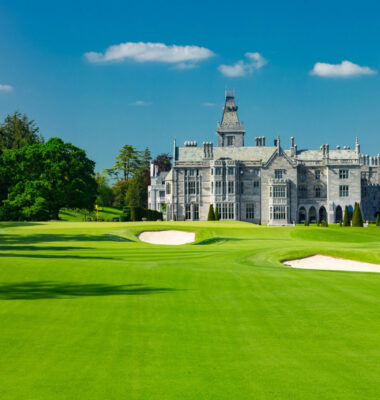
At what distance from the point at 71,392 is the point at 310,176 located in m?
100

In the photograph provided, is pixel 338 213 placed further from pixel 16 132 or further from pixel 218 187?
pixel 16 132

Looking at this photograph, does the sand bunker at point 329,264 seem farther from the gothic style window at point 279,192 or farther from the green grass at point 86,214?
the green grass at point 86,214

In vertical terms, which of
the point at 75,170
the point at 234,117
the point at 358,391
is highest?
the point at 234,117

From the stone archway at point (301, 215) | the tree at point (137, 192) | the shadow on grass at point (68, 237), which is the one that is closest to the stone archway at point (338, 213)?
the stone archway at point (301, 215)

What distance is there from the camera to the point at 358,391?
766 cm

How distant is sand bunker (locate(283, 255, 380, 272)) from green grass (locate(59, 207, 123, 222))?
7586 cm

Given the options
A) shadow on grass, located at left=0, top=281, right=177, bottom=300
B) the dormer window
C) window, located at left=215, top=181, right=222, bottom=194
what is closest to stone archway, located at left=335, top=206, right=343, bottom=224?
window, located at left=215, top=181, right=222, bottom=194

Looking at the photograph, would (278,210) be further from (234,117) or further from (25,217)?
(25,217)

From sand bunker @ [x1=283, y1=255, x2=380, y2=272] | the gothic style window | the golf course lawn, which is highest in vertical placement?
the gothic style window

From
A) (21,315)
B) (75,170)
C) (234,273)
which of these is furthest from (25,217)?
(21,315)

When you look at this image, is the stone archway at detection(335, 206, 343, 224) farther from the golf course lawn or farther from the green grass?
the golf course lawn

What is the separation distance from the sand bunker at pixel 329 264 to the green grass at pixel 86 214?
2987 inches

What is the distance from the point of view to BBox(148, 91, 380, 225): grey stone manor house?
99875mm

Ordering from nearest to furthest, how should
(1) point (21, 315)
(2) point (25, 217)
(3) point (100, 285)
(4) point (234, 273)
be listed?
1. (1) point (21, 315)
2. (3) point (100, 285)
3. (4) point (234, 273)
4. (2) point (25, 217)
